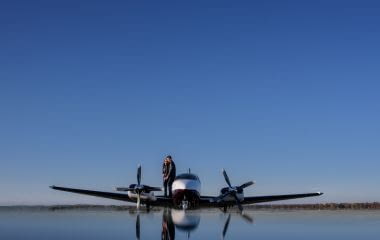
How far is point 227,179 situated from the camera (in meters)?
43.5

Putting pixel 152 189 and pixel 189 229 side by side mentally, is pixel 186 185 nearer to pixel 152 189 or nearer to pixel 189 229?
pixel 152 189

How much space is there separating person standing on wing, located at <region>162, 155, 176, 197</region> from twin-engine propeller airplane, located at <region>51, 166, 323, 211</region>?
2.42ft

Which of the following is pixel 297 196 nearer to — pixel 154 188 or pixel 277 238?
pixel 154 188

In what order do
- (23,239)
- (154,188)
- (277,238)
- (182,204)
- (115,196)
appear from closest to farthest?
1. (23,239)
2. (277,238)
3. (182,204)
4. (154,188)
5. (115,196)

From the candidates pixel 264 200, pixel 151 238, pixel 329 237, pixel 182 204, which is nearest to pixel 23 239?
pixel 151 238

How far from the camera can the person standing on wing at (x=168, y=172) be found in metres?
39.2

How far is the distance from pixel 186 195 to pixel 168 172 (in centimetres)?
353

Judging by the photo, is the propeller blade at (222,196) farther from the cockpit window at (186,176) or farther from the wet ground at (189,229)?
the wet ground at (189,229)

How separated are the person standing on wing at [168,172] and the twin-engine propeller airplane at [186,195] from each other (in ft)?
2.42

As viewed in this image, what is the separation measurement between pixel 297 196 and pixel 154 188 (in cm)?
1602

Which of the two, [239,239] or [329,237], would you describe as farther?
[329,237]

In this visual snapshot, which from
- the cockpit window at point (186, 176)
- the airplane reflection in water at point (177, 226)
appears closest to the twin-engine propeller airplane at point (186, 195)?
the cockpit window at point (186, 176)

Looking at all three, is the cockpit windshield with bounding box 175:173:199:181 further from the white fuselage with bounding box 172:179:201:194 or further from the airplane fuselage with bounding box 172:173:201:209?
the white fuselage with bounding box 172:179:201:194

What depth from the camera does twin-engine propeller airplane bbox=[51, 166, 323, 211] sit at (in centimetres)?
3740
